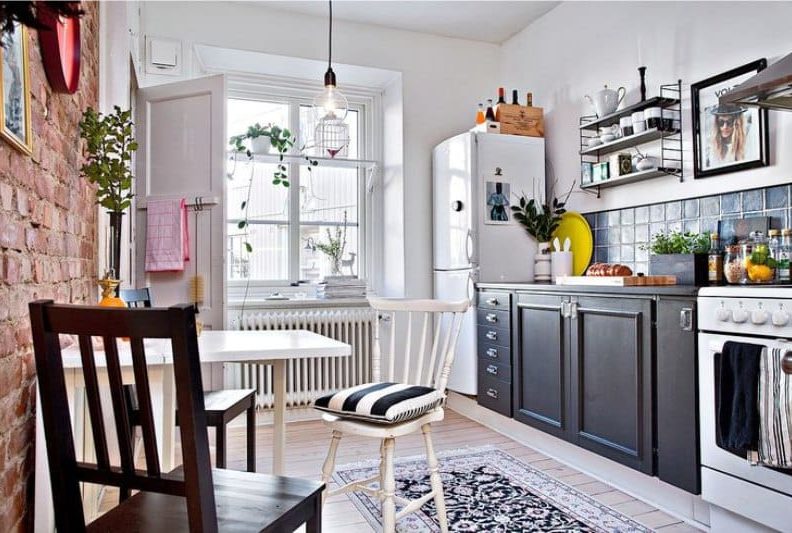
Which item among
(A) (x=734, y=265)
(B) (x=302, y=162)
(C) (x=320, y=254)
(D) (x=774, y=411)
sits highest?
(B) (x=302, y=162)

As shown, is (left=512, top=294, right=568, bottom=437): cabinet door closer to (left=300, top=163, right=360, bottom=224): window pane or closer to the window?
the window

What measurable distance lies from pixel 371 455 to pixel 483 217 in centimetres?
164

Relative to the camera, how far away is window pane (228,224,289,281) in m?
4.20

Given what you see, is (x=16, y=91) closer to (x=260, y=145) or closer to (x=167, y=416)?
(x=167, y=416)

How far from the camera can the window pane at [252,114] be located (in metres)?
4.25

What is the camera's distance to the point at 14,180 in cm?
121

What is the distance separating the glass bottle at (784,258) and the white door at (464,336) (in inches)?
67.3

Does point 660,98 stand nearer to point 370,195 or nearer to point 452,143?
point 452,143

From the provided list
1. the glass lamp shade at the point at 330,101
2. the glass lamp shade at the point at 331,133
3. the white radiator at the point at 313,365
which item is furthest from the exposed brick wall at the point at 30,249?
the white radiator at the point at 313,365

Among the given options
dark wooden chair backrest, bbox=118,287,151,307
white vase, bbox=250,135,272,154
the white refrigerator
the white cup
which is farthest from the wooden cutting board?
white vase, bbox=250,135,272,154

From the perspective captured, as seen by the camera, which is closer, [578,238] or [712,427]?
[712,427]

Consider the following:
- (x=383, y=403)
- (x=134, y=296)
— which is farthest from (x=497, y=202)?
(x=134, y=296)

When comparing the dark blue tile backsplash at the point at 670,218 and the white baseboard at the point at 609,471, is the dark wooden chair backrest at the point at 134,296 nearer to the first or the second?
the white baseboard at the point at 609,471

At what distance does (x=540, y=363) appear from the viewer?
3012 mm
